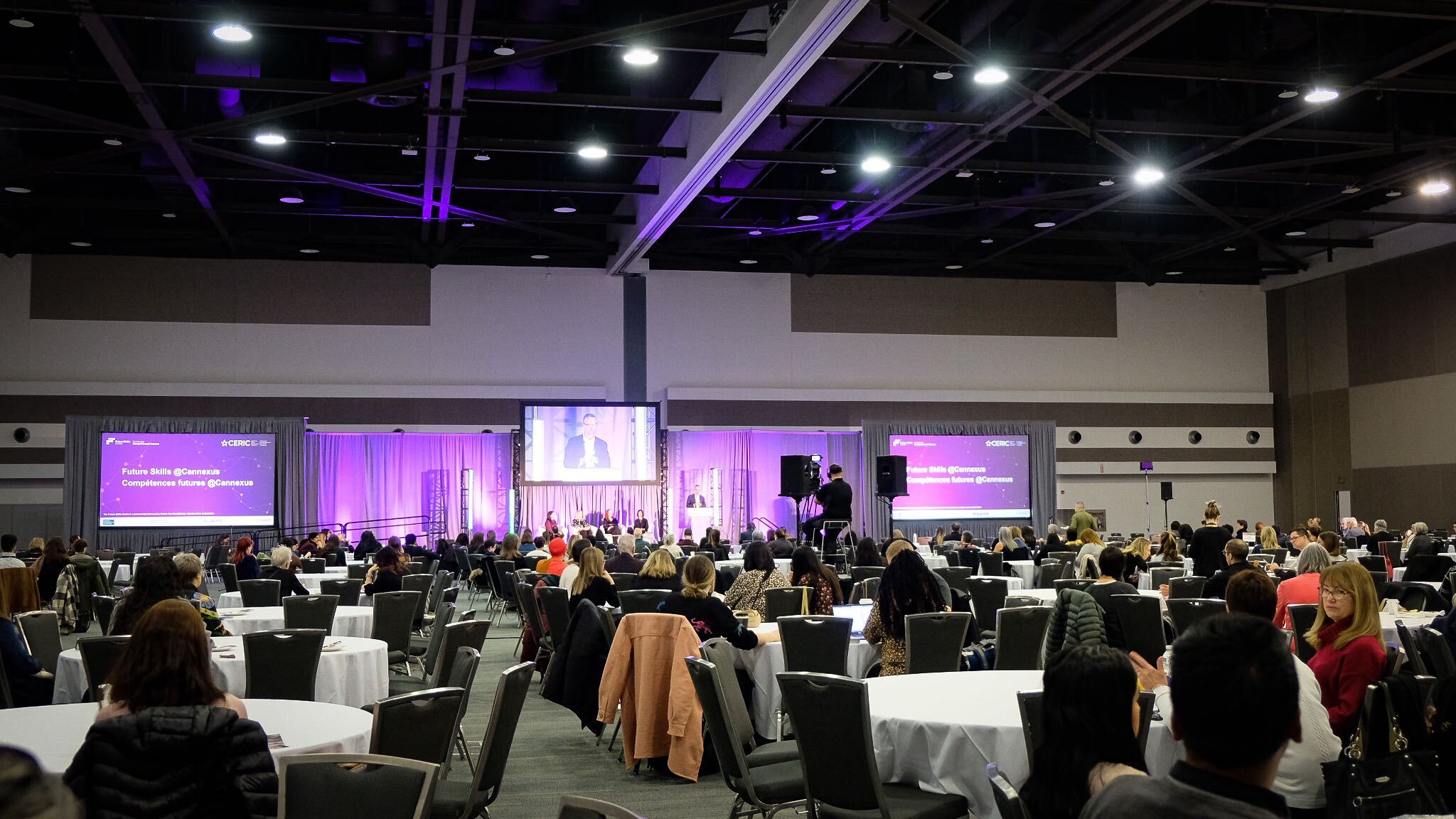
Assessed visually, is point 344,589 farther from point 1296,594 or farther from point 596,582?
point 1296,594

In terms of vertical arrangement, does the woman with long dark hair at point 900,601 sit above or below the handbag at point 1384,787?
above

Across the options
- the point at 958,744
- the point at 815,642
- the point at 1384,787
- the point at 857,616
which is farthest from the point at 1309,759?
the point at 857,616

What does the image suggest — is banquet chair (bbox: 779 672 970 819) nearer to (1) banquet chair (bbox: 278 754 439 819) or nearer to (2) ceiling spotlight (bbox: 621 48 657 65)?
(1) banquet chair (bbox: 278 754 439 819)

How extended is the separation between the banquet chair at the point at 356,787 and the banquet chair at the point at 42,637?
4760 millimetres

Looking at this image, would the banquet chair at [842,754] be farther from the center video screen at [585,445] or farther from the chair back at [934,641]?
the center video screen at [585,445]

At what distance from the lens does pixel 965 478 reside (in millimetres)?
22703

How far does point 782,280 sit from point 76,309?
12.1 meters

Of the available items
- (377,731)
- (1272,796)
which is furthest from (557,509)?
(1272,796)

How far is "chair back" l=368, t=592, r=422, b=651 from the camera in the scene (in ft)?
27.5

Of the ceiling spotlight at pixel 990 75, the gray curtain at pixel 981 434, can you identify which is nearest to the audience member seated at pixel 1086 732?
the ceiling spotlight at pixel 990 75

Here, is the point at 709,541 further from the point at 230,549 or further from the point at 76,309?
the point at 76,309

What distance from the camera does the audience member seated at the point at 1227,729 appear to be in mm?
1881

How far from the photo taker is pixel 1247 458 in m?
24.3

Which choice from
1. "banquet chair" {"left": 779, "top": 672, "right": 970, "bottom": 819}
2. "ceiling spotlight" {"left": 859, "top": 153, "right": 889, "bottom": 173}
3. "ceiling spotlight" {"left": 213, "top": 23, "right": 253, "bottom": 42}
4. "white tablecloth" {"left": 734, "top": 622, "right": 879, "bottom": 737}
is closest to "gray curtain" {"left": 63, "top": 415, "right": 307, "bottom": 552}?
"ceiling spotlight" {"left": 213, "top": 23, "right": 253, "bottom": 42}
